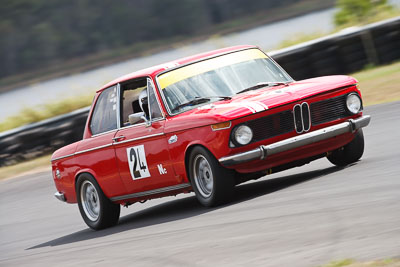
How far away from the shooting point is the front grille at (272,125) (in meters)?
7.38

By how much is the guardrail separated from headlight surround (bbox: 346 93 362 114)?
32.2 feet

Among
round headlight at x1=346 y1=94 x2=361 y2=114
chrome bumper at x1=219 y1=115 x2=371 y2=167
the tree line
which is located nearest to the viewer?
chrome bumper at x1=219 y1=115 x2=371 y2=167

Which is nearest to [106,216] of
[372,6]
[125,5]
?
[372,6]

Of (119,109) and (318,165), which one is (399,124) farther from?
(119,109)

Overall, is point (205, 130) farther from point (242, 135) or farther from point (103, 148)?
point (103, 148)

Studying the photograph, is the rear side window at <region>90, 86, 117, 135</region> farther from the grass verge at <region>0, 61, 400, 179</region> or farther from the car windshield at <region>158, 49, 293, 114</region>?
the grass verge at <region>0, 61, 400, 179</region>

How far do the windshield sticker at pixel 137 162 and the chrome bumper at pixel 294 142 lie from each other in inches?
50.9

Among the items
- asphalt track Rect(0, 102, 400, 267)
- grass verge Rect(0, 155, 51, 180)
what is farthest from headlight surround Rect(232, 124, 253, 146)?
grass verge Rect(0, 155, 51, 180)

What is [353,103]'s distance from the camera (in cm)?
796

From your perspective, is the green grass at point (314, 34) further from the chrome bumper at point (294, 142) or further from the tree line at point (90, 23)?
the tree line at point (90, 23)

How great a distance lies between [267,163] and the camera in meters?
7.47

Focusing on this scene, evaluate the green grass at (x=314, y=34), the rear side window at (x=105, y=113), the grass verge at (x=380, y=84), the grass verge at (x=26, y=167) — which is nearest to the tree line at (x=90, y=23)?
the green grass at (x=314, y=34)

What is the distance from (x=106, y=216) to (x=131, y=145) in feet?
3.48

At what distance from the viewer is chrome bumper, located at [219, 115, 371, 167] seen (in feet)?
23.7
